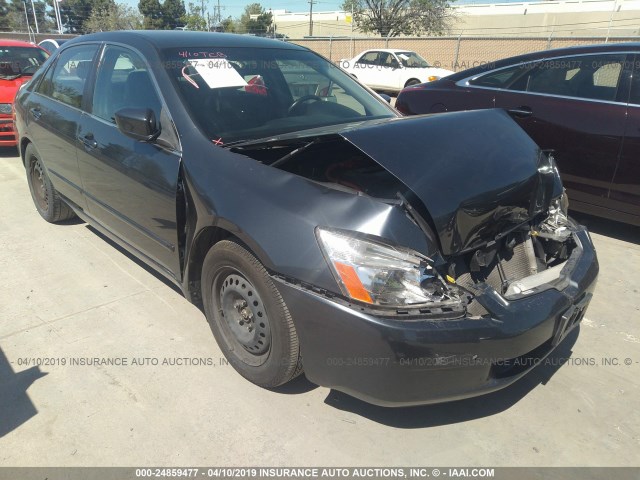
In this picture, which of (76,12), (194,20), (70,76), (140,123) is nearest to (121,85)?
(140,123)

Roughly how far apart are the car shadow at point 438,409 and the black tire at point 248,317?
1.16ft

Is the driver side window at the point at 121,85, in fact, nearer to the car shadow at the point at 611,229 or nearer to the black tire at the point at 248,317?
the black tire at the point at 248,317

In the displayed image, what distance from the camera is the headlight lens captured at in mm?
1870

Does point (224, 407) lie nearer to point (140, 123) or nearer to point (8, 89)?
point (140, 123)

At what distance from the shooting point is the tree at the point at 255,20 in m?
58.9

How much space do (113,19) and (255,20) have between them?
19359 millimetres

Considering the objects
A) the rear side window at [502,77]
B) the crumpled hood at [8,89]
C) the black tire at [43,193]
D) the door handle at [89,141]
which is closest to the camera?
the door handle at [89,141]

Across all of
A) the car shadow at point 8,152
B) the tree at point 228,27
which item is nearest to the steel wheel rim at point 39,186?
the car shadow at point 8,152

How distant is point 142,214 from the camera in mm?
2930

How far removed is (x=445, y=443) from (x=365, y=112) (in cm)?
217

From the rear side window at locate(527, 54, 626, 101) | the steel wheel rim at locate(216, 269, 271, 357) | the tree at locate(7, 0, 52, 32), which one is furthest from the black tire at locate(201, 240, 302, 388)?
the tree at locate(7, 0, 52, 32)

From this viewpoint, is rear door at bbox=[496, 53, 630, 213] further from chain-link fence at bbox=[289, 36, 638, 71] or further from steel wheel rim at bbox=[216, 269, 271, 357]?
chain-link fence at bbox=[289, 36, 638, 71]

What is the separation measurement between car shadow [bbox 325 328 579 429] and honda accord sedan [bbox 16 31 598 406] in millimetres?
352

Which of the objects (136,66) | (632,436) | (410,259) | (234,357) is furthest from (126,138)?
(632,436)
